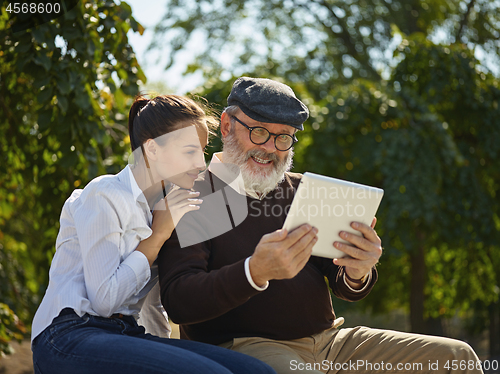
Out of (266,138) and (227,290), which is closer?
(227,290)

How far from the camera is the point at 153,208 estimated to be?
68.3 inches

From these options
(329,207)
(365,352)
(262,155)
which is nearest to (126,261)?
(329,207)

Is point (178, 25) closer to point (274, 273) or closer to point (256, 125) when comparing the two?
point (256, 125)

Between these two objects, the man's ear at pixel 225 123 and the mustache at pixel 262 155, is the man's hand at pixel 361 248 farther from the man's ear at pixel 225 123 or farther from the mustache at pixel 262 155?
the man's ear at pixel 225 123

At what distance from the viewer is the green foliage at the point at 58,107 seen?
256 cm

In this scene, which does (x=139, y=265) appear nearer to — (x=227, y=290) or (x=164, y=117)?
(x=227, y=290)

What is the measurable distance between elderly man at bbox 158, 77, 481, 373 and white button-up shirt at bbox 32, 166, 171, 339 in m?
0.14

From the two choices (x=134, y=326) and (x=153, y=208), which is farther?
(x=153, y=208)

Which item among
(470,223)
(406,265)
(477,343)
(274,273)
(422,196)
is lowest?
(477,343)

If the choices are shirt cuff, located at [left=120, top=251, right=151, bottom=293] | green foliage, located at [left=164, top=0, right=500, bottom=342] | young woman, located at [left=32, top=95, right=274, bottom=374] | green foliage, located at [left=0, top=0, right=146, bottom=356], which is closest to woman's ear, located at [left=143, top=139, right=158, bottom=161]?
young woman, located at [left=32, top=95, right=274, bottom=374]

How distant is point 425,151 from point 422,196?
42 centimetres

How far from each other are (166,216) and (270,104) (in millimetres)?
607

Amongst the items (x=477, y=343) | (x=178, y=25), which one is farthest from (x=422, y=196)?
(x=178, y=25)

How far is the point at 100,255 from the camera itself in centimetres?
140
